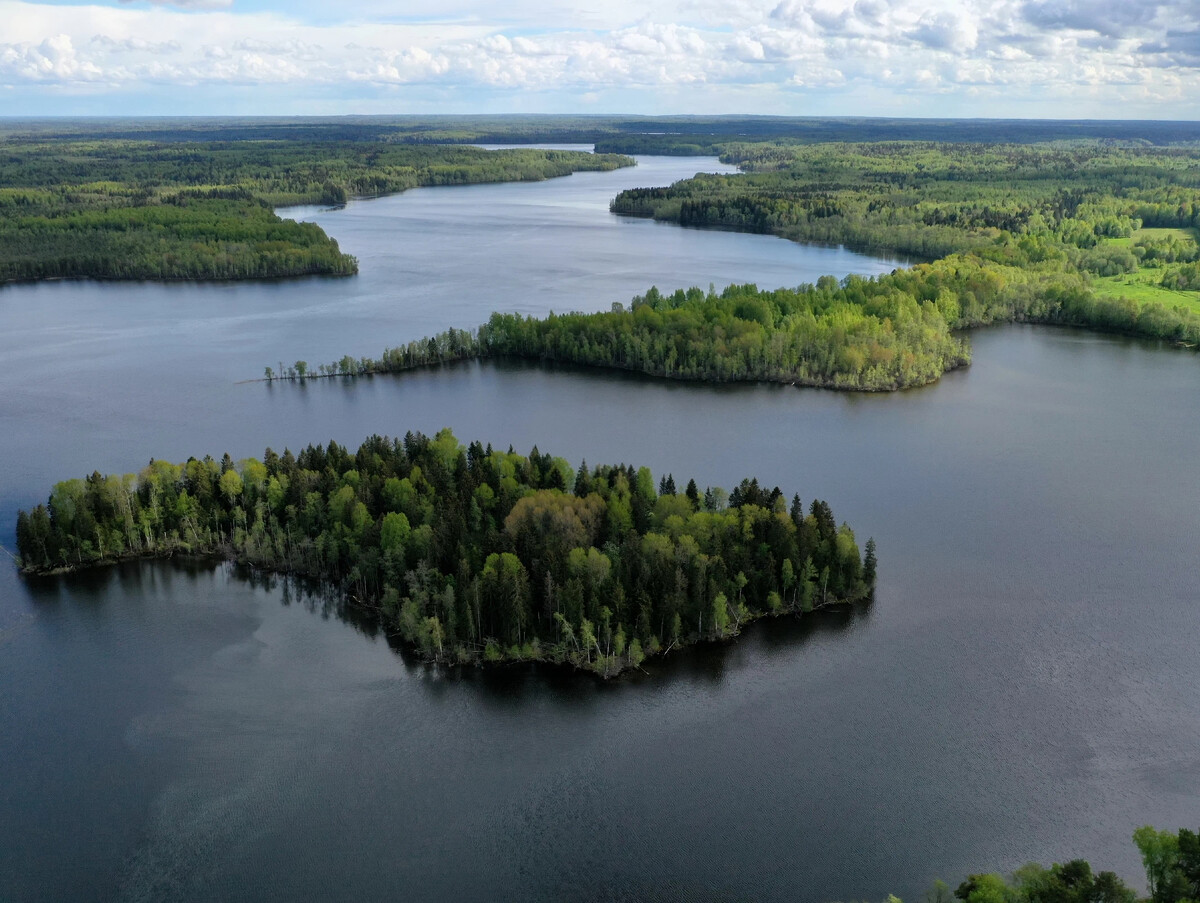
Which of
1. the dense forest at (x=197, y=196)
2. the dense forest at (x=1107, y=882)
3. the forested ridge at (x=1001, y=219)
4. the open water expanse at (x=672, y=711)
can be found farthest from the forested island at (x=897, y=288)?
the dense forest at (x=1107, y=882)

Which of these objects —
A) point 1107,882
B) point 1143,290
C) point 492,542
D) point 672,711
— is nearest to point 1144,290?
point 1143,290

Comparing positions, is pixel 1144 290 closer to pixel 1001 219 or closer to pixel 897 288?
pixel 897 288

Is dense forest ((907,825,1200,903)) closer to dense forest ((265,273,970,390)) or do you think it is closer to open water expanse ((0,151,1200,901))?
open water expanse ((0,151,1200,901))

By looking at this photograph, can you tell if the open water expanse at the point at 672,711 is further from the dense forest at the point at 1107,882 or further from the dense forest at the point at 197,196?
the dense forest at the point at 197,196

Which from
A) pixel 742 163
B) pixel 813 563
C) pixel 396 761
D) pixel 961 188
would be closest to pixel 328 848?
pixel 396 761

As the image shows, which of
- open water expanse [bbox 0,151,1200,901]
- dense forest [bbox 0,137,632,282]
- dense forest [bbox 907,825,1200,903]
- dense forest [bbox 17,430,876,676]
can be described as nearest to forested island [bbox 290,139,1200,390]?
open water expanse [bbox 0,151,1200,901]
